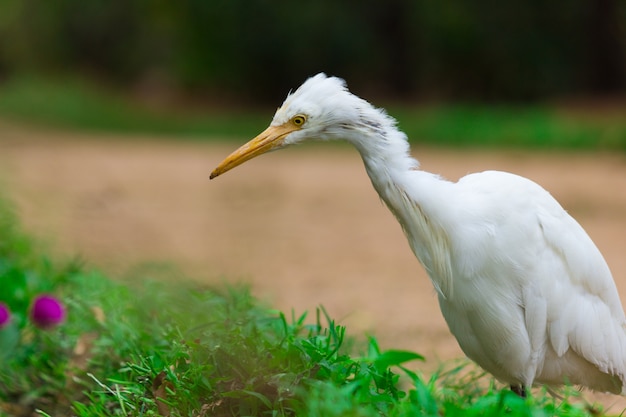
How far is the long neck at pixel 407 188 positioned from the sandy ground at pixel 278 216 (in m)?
1.30

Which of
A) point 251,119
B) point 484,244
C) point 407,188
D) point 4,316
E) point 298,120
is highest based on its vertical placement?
point 298,120

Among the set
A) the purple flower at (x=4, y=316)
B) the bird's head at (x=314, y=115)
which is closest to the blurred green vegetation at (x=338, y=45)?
the purple flower at (x=4, y=316)

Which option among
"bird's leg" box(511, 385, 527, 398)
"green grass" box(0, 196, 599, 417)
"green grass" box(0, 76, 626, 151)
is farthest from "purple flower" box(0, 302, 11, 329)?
"green grass" box(0, 76, 626, 151)

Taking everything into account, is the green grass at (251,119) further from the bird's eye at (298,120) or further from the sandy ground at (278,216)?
the bird's eye at (298,120)

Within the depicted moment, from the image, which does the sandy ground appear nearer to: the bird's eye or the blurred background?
the blurred background

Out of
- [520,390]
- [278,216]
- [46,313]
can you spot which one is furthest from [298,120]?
[278,216]

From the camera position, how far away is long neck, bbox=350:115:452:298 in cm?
297

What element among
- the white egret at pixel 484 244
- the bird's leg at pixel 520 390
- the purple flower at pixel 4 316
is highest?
the white egret at pixel 484 244

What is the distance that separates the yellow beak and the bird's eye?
1 cm

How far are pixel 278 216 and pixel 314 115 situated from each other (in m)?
6.65

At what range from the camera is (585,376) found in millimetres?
3391

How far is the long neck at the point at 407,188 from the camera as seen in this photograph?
2971 millimetres

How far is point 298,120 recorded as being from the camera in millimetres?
3035

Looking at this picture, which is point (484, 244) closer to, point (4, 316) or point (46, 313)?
point (46, 313)
